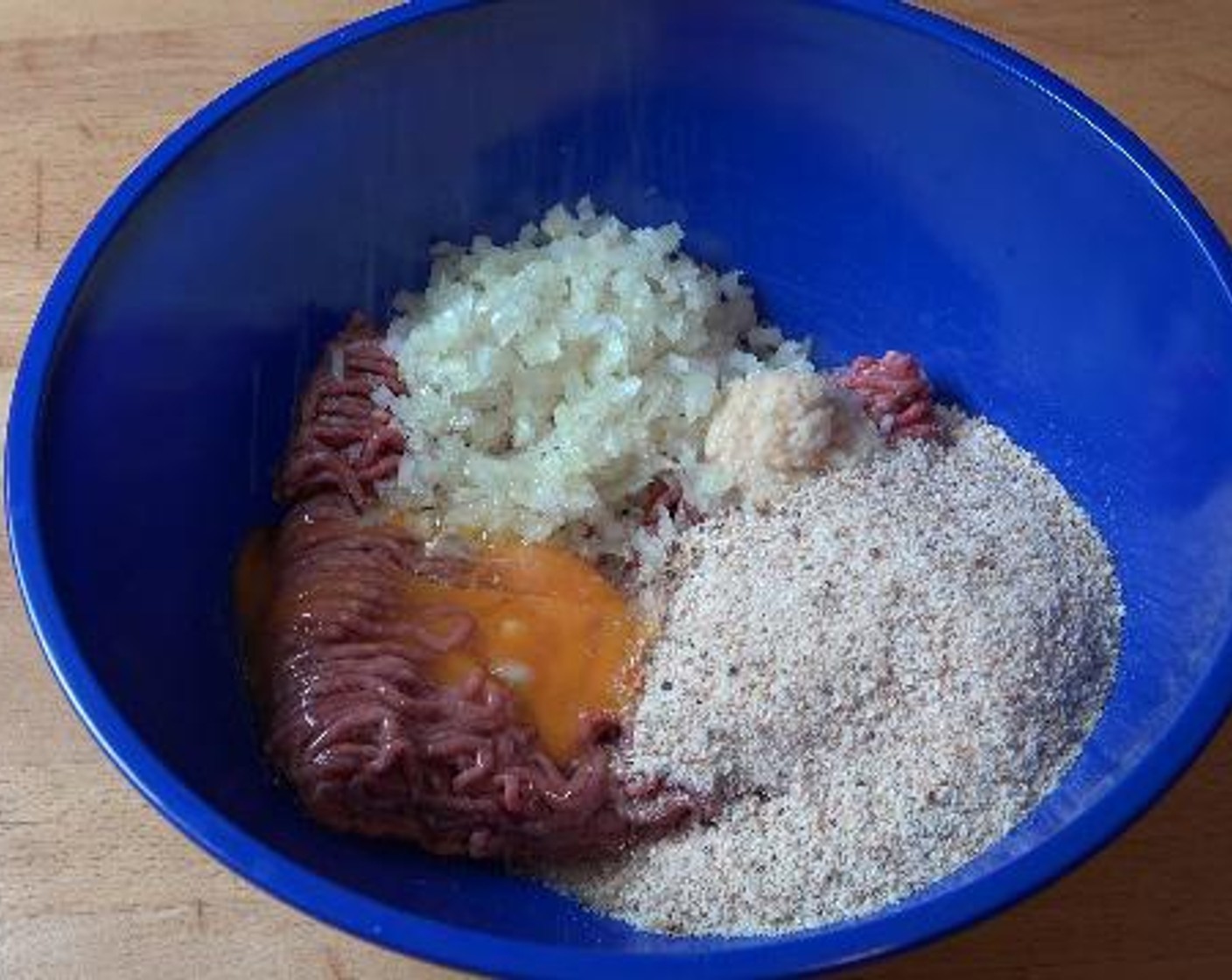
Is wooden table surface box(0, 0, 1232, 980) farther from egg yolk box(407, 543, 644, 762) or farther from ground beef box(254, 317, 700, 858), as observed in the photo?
egg yolk box(407, 543, 644, 762)

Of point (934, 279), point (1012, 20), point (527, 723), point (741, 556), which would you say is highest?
point (1012, 20)

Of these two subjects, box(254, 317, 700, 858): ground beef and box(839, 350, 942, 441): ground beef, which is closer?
box(254, 317, 700, 858): ground beef

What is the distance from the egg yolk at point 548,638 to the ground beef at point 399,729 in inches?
0.5

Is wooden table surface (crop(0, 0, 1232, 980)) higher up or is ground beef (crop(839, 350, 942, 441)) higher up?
ground beef (crop(839, 350, 942, 441))

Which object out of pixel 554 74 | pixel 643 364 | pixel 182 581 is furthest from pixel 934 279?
pixel 182 581

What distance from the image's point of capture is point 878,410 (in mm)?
1497

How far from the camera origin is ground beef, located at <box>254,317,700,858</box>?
1293 millimetres

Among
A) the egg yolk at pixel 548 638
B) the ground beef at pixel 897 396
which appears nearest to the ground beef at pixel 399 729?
the egg yolk at pixel 548 638

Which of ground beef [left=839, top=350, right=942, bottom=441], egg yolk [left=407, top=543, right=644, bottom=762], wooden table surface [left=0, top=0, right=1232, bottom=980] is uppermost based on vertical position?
ground beef [left=839, top=350, right=942, bottom=441]

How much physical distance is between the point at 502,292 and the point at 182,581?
15.0 inches

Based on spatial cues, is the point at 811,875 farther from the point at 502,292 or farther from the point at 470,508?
the point at 502,292

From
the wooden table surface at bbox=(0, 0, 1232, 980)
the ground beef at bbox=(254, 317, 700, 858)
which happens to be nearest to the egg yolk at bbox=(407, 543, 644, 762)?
the ground beef at bbox=(254, 317, 700, 858)

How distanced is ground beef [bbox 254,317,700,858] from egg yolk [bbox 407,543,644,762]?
1 centimetres

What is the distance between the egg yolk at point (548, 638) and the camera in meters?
1.35
